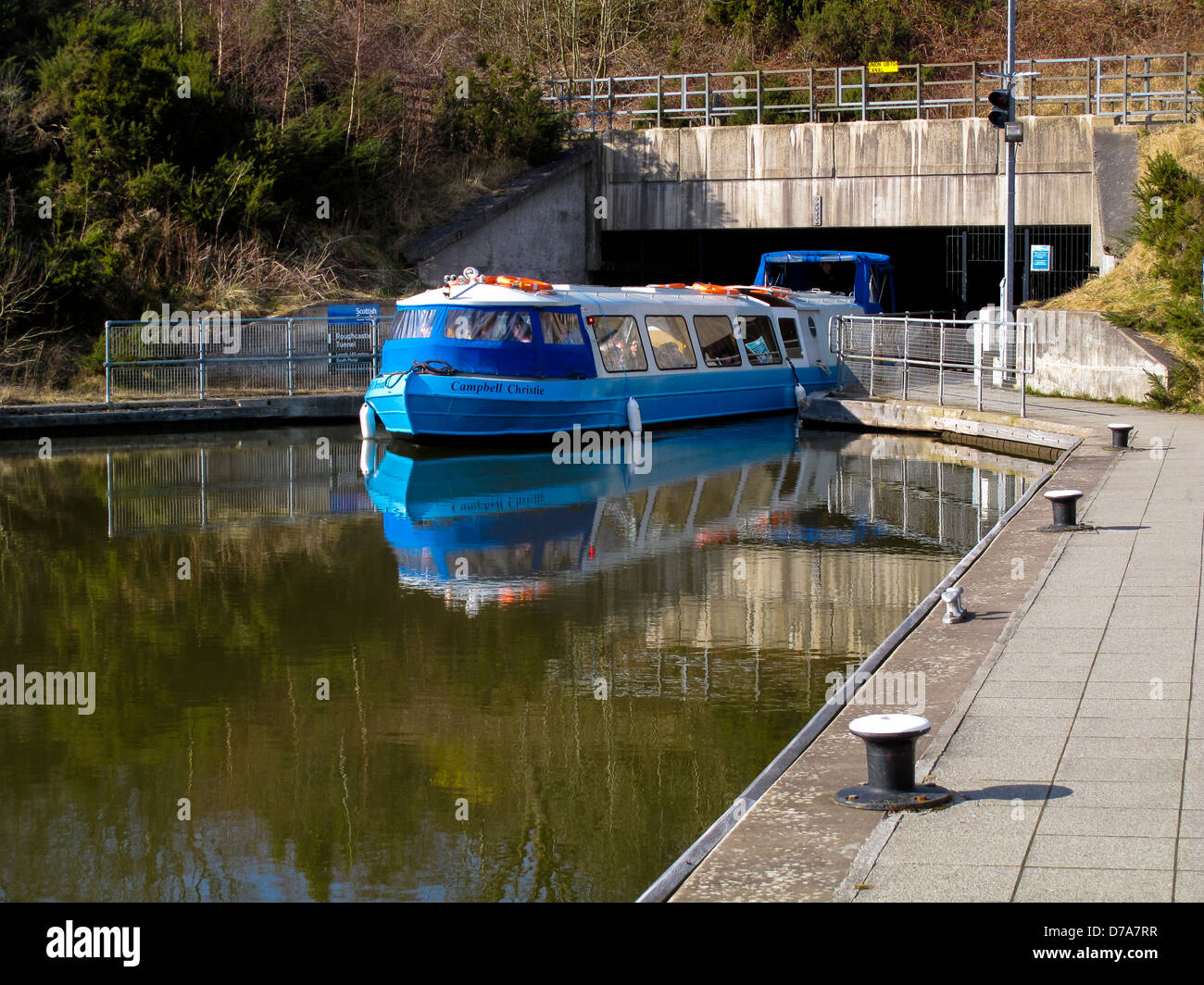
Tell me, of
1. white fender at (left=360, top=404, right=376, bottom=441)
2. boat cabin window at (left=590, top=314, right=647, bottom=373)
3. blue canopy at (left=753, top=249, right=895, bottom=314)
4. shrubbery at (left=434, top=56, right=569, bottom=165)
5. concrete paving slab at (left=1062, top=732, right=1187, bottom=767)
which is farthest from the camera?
shrubbery at (left=434, top=56, right=569, bottom=165)

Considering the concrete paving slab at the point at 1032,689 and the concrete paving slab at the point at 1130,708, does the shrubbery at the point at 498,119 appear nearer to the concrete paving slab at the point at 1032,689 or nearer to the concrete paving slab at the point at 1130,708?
the concrete paving slab at the point at 1032,689

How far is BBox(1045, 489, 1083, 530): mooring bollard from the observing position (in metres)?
12.9

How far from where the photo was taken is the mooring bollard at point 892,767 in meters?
6.14

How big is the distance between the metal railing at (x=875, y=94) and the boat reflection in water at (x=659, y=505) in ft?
48.9

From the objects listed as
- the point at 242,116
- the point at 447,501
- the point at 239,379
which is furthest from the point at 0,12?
the point at 447,501

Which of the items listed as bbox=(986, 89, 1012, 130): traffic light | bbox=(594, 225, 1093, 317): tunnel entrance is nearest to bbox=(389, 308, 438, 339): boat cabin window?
bbox=(986, 89, 1012, 130): traffic light

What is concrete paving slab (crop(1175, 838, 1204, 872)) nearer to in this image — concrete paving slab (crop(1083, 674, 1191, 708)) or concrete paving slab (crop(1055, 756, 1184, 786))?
concrete paving slab (crop(1055, 756, 1184, 786))

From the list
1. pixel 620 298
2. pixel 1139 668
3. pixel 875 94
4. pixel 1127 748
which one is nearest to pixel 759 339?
pixel 620 298

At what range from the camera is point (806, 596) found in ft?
39.8

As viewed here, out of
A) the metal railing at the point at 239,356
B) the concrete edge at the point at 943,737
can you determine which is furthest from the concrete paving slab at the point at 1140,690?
the metal railing at the point at 239,356

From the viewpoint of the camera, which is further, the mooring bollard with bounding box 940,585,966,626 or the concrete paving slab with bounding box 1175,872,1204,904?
the mooring bollard with bounding box 940,585,966,626

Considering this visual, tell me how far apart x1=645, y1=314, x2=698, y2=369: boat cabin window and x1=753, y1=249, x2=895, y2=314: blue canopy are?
6696mm
